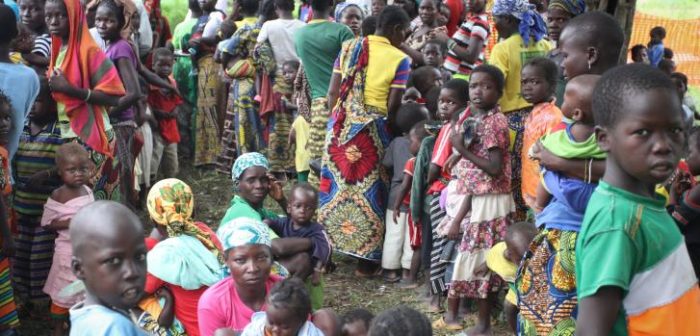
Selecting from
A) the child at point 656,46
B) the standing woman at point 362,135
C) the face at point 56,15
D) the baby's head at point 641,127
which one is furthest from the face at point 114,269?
the child at point 656,46

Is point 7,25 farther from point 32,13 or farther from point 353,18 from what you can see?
point 353,18

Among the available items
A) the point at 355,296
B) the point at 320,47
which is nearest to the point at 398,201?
the point at 355,296

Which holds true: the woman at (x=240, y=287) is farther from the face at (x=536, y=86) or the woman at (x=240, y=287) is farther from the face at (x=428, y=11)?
the face at (x=428, y=11)

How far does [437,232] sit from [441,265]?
0.24m

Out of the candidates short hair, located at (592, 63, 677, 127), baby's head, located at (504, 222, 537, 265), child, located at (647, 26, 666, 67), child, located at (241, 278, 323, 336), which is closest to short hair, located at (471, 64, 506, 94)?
baby's head, located at (504, 222, 537, 265)

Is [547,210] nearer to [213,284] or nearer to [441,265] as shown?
[213,284]

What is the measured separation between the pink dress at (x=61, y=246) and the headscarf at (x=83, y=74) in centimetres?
45

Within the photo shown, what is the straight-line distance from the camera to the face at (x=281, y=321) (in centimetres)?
363

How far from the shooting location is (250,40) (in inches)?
356

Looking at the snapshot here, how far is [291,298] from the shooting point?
3.64 meters

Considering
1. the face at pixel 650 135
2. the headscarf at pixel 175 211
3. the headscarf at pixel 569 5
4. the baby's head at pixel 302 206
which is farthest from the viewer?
the headscarf at pixel 569 5

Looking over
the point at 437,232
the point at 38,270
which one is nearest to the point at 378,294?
the point at 437,232

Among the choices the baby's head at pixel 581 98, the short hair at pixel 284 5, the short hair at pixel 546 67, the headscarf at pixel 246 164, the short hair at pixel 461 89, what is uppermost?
the baby's head at pixel 581 98

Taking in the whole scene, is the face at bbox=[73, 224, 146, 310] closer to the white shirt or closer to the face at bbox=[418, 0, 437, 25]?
the face at bbox=[418, 0, 437, 25]
